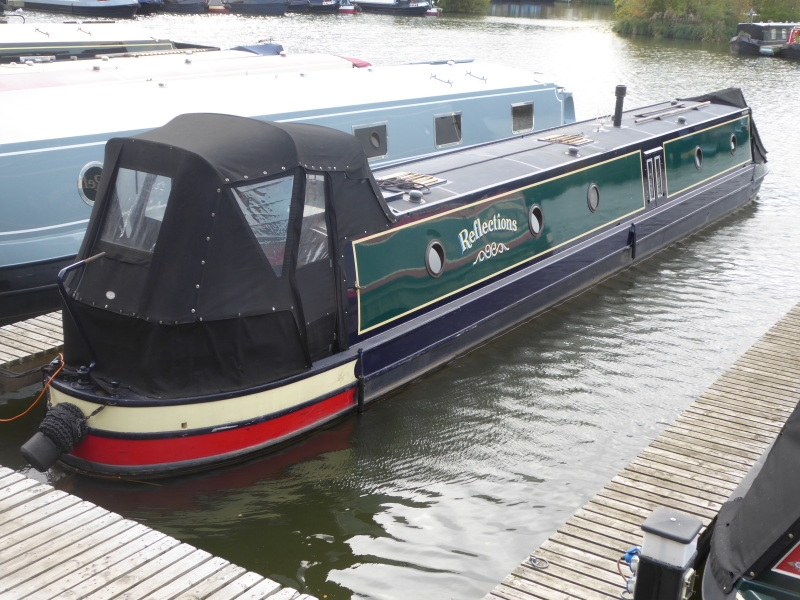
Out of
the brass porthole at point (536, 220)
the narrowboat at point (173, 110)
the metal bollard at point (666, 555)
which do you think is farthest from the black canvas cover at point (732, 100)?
the metal bollard at point (666, 555)

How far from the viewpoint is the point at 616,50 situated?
136ft

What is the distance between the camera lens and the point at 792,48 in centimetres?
4150

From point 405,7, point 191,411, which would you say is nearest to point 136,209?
point 191,411

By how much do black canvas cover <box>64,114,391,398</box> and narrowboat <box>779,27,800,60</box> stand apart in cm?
4032

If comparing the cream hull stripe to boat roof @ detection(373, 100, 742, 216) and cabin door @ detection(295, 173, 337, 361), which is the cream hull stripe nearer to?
cabin door @ detection(295, 173, 337, 361)

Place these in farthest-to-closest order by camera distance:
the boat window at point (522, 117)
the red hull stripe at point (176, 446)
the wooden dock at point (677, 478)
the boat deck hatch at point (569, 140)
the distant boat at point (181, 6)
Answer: the distant boat at point (181, 6) → the boat window at point (522, 117) → the boat deck hatch at point (569, 140) → the red hull stripe at point (176, 446) → the wooden dock at point (677, 478)

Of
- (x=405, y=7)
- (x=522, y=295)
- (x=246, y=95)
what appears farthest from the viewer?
(x=405, y=7)

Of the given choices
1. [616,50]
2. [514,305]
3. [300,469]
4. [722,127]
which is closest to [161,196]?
[300,469]

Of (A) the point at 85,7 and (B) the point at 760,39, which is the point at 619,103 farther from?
(A) the point at 85,7

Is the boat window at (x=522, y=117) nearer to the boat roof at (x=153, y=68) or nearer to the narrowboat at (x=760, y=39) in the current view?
the boat roof at (x=153, y=68)

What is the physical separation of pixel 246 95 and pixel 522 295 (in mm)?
4811

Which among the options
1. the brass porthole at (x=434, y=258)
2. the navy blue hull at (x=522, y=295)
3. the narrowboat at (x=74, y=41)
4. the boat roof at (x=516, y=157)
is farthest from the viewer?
the narrowboat at (x=74, y=41)

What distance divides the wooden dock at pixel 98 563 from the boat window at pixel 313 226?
2806mm

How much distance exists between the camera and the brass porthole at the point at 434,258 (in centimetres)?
910
